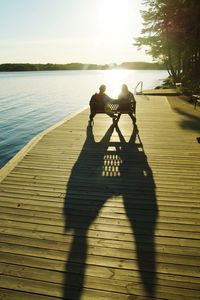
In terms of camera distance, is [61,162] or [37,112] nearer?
[61,162]

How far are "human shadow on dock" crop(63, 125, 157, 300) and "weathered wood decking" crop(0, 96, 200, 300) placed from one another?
2cm

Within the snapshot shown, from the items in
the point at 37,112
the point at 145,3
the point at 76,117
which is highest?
the point at 145,3

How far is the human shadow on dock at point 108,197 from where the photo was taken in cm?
420

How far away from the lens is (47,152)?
9547 mm

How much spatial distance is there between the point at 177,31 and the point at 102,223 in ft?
68.9

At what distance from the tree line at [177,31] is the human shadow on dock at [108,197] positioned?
13.3 m

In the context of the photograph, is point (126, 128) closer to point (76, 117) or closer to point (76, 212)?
point (76, 117)

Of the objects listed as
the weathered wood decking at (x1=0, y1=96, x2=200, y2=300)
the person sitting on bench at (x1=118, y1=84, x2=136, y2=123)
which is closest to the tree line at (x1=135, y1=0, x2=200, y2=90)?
the person sitting on bench at (x1=118, y1=84, x2=136, y2=123)

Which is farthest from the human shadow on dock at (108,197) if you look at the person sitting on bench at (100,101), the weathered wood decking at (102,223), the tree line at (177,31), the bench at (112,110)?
the tree line at (177,31)

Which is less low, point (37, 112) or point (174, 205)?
point (174, 205)

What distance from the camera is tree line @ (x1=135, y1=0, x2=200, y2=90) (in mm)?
19781

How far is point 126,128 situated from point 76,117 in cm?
374

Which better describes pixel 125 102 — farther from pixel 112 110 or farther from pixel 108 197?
pixel 108 197

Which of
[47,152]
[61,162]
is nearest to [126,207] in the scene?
[61,162]
